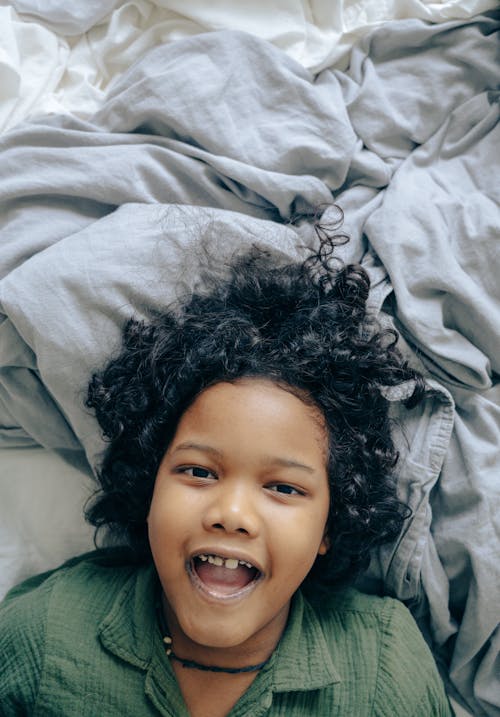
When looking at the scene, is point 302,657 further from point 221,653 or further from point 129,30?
point 129,30

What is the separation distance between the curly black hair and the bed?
0.04m

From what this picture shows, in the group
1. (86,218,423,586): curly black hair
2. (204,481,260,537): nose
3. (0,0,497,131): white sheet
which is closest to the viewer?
(204,481,260,537): nose

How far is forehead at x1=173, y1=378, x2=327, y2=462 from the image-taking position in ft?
2.87

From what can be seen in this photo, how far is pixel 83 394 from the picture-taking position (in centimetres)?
102

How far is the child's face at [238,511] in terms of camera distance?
2.82 feet

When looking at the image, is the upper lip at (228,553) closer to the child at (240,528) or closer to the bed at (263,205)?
the child at (240,528)

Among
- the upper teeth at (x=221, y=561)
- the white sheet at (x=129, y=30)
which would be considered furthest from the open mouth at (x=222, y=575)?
the white sheet at (x=129, y=30)

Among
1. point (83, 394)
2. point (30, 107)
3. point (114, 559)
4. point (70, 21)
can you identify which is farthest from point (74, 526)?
point (70, 21)

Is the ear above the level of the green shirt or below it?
above

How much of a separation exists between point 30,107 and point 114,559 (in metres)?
0.65

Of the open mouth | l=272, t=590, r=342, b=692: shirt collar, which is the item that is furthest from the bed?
the open mouth

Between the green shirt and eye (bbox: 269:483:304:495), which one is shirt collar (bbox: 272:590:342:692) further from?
eye (bbox: 269:483:304:495)

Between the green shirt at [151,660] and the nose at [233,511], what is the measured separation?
0.65ft

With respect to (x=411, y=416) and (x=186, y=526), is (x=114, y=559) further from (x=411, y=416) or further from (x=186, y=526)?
(x=411, y=416)
